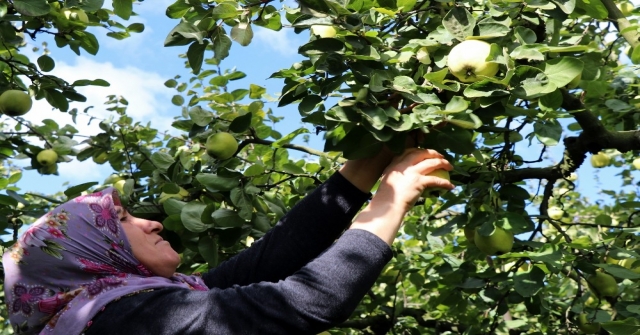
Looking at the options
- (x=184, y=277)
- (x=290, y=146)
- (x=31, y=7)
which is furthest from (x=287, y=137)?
(x=31, y=7)

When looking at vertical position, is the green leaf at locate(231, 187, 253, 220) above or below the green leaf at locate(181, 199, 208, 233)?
above

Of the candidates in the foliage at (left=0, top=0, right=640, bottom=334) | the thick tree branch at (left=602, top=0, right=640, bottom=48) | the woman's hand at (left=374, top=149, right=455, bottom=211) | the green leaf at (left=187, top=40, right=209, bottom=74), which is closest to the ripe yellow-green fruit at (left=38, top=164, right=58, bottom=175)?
the foliage at (left=0, top=0, right=640, bottom=334)

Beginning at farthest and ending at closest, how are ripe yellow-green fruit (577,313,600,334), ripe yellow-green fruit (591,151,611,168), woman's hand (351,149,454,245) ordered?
ripe yellow-green fruit (591,151,611,168)
ripe yellow-green fruit (577,313,600,334)
woman's hand (351,149,454,245)

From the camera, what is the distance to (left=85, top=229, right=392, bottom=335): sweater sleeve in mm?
1626

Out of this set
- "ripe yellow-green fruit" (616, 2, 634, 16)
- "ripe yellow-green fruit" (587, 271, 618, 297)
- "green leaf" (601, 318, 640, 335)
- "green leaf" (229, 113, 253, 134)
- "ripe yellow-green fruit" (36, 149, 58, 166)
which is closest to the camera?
"green leaf" (601, 318, 640, 335)

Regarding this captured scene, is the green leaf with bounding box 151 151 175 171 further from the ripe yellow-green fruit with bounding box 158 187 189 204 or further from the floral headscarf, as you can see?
the floral headscarf

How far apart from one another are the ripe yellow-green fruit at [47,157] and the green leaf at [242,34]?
2136 mm

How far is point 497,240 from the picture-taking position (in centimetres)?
A: 266

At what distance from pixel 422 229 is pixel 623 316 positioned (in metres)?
1.08

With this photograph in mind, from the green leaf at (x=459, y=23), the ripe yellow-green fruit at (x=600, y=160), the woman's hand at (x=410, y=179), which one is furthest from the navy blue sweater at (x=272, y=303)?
the ripe yellow-green fruit at (x=600, y=160)

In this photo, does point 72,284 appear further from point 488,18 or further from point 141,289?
point 488,18

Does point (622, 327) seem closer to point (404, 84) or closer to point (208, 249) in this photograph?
point (404, 84)

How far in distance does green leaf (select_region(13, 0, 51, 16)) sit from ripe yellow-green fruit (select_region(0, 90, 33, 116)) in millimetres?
804

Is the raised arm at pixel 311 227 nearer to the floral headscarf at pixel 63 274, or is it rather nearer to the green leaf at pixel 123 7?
the floral headscarf at pixel 63 274
